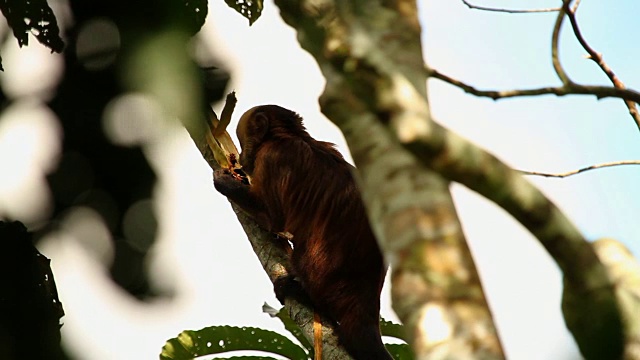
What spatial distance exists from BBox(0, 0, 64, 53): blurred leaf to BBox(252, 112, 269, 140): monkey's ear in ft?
12.5

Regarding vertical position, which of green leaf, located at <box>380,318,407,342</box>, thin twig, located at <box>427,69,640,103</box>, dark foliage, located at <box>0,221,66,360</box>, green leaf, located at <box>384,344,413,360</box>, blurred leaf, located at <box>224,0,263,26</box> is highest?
blurred leaf, located at <box>224,0,263,26</box>

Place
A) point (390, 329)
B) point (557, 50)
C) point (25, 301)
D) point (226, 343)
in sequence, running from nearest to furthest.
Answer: point (25, 301)
point (557, 50)
point (226, 343)
point (390, 329)

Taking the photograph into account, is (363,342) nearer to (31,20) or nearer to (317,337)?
(317,337)

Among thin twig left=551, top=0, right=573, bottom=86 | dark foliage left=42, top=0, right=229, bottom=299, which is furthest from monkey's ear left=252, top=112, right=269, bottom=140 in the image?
dark foliage left=42, top=0, right=229, bottom=299

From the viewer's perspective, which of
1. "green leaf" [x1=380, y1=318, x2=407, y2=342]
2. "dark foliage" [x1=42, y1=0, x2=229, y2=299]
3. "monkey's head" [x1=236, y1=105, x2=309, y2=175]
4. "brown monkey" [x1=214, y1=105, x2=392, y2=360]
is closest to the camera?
"dark foliage" [x1=42, y1=0, x2=229, y2=299]

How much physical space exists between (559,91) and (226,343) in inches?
115

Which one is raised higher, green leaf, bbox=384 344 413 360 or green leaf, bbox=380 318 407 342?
green leaf, bbox=380 318 407 342

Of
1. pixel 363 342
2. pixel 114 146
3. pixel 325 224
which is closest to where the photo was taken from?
pixel 114 146

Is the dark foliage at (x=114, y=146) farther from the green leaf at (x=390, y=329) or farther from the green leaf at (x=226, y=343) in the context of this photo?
the green leaf at (x=390, y=329)

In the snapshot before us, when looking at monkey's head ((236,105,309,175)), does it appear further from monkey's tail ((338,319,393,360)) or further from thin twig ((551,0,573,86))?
thin twig ((551,0,573,86))

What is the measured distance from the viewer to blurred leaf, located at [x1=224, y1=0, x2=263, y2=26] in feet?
11.2

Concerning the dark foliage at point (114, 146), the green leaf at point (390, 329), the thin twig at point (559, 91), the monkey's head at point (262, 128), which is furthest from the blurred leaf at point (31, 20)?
the monkey's head at point (262, 128)

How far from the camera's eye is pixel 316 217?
5.18 m

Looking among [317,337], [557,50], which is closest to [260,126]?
[317,337]
